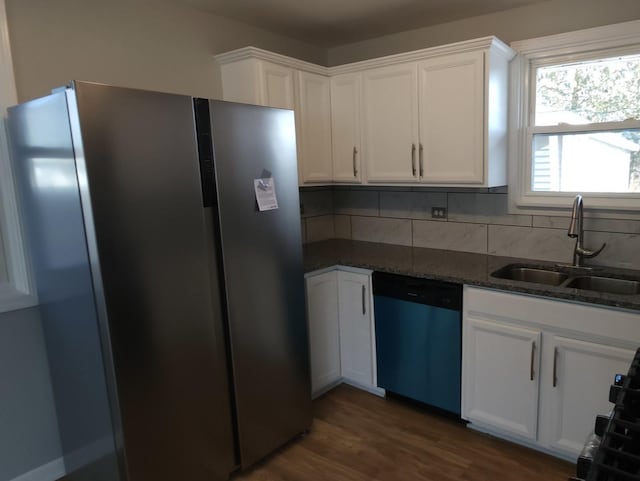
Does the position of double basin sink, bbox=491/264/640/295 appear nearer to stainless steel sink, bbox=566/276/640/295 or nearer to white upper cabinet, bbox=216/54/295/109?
stainless steel sink, bbox=566/276/640/295

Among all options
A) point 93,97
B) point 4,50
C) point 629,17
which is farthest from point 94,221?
point 629,17

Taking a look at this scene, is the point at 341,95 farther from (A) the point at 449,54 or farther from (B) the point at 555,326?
(B) the point at 555,326

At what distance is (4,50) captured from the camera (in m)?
1.94

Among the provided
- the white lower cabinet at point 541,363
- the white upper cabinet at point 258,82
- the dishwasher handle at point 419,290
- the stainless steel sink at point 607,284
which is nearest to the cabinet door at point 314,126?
the white upper cabinet at point 258,82

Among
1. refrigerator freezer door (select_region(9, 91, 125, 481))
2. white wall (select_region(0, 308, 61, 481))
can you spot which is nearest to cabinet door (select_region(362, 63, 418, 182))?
refrigerator freezer door (select_region(9, 91, 125, 481))

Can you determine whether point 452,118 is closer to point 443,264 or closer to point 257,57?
point 443,264

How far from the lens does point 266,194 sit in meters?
2.15

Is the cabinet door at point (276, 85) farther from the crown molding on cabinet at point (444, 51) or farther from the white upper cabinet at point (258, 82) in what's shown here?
the crown molding on cabinet at point (444, 51)

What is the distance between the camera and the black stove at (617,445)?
799 millimetres

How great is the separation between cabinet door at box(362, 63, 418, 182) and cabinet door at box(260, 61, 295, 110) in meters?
0.49

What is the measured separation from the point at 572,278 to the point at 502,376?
64 centimetres

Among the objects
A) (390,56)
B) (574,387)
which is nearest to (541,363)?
(574,387)

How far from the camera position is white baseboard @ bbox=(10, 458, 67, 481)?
7.13 ft

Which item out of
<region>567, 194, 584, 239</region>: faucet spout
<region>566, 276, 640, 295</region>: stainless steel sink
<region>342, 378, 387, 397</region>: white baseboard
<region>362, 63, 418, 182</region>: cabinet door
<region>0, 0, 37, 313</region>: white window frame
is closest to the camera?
<region>0, 0, 37, 313</region>: white window frame
